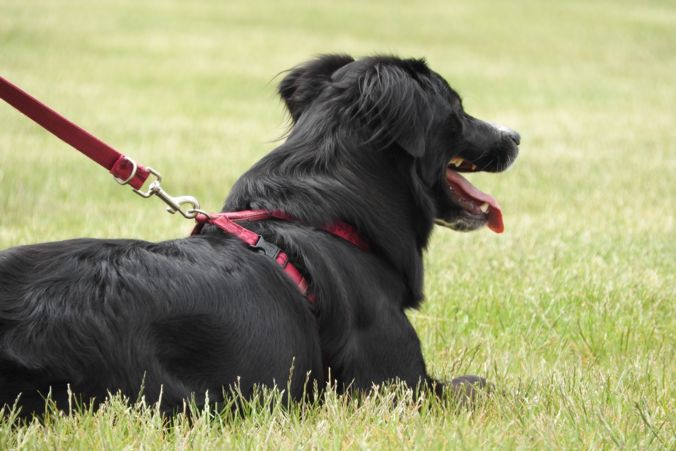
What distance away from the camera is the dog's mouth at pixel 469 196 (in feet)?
13.2

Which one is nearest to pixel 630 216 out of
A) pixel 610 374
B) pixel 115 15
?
pixel 610 374

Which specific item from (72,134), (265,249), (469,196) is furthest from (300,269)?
(469,196)

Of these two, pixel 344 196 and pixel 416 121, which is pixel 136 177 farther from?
pixel 416 121

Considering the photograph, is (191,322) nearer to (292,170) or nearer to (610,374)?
(292,170)

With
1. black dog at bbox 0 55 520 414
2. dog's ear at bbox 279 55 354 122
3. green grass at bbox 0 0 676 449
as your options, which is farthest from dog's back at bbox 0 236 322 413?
dog's ear at bbox 279 55 354 122

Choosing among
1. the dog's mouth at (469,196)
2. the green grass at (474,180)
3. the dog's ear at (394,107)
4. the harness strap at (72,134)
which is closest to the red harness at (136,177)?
the harness strap at (72,134)

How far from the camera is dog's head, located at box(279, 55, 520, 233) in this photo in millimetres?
3533

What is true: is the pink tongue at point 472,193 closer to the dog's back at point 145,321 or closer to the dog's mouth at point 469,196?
the dog's mouth at point 469,196

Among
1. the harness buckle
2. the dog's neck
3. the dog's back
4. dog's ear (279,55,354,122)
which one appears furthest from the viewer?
dog's ear (279,55,354,122)

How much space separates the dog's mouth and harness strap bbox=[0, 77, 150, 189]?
4.23 ft

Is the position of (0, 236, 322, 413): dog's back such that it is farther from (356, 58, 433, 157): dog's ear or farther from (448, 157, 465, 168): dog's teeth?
(448, 157, 465, 168): dog's teeth

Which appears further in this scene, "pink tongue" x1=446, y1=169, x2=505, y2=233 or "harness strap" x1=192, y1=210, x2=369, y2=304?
"pink tongue" x1=446, y1=169, x2=505, y2=233

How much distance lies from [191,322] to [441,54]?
2313 centimetres

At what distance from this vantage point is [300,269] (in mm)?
3281
